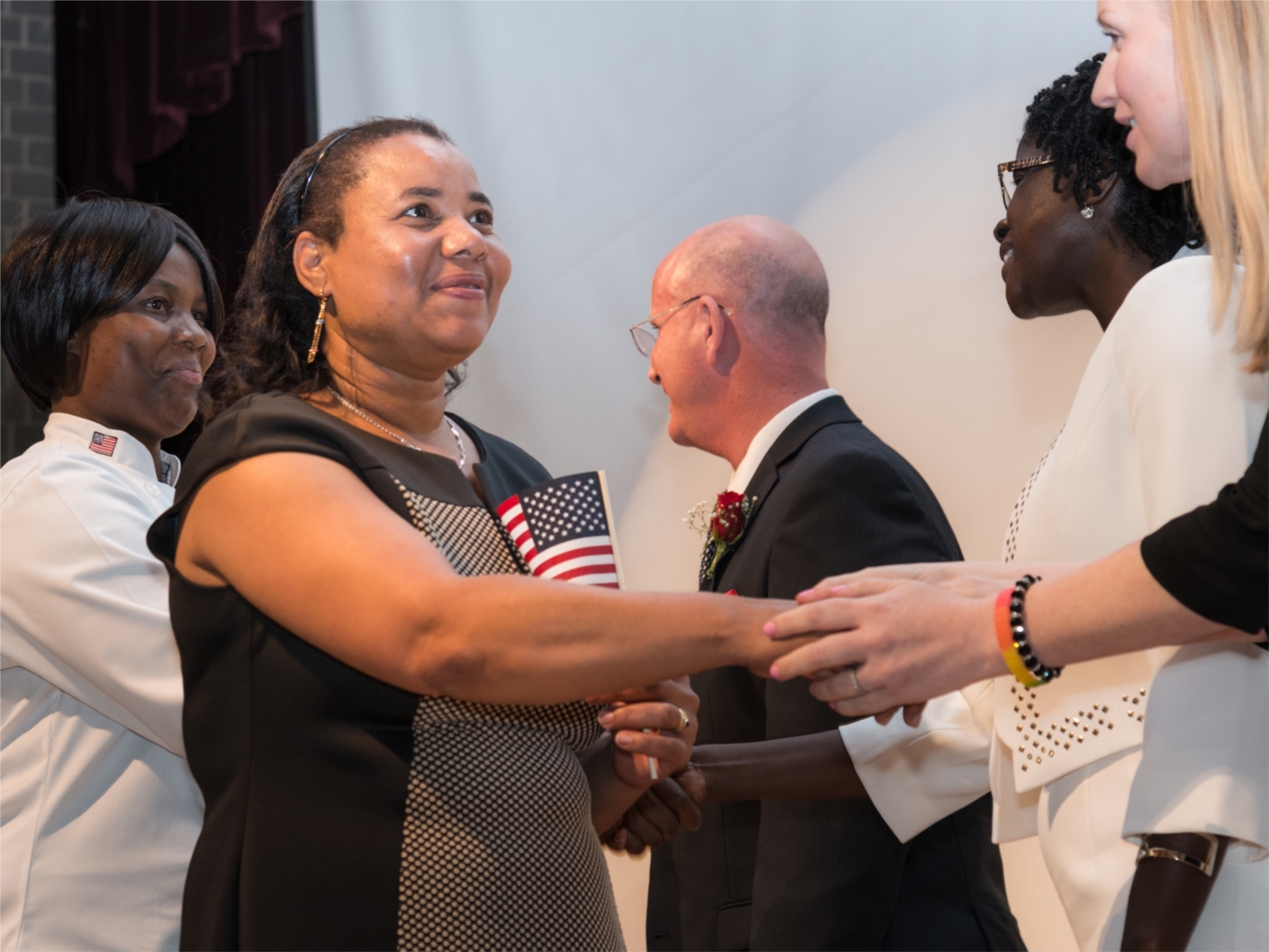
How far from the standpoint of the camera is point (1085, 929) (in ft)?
5.41

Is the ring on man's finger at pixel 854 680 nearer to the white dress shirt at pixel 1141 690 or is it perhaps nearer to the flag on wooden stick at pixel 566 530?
the white dress shirt at pixel 1141 690

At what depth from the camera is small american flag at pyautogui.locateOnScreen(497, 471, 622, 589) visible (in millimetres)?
1725

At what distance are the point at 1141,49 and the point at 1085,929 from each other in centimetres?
115

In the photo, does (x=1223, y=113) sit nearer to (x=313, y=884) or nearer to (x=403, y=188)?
(x=403, y=188)

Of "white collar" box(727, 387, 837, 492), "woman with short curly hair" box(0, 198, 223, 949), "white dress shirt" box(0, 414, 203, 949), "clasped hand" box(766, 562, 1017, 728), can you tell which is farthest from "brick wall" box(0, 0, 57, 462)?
"clasped hand" box(766, 562, 1017, 728)

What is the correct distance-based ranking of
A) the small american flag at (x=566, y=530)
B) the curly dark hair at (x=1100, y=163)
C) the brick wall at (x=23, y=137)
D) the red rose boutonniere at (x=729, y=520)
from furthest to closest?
1. the brick wall at (x=23, y=137)
2. the red rose boutonniere at (x=729, y=520)
3. the curly dark hair at (x=1100, y=163)
4. the small american flag at (x=566, y=530)

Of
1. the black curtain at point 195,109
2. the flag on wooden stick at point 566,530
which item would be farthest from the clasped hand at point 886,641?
the black curtain at point 195,109

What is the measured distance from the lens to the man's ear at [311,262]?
194 cm

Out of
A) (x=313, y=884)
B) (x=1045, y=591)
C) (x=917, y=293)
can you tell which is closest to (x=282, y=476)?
(x=313, y=884)

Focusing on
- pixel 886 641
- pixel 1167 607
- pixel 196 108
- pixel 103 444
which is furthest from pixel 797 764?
pixel 196 108

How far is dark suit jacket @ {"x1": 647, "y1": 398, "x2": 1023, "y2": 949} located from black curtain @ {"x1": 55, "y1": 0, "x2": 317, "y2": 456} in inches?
107

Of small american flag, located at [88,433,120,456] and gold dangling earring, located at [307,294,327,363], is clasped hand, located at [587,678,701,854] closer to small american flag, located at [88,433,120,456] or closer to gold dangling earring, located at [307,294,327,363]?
gold dangling earring, located at [307,294,327,363]

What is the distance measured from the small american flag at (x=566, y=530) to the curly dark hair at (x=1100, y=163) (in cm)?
99

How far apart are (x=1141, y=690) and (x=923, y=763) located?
63cm
